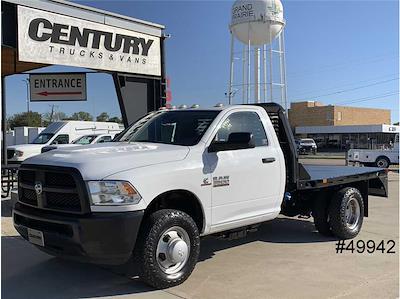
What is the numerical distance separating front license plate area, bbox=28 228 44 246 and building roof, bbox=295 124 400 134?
66.3 metres

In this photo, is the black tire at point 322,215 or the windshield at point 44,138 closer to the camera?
the black tire at point 322,215

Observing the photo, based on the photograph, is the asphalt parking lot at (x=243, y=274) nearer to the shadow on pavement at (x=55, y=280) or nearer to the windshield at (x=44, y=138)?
the shadow on pavement at (x=55, y=280)

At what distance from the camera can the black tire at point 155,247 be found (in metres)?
4.86

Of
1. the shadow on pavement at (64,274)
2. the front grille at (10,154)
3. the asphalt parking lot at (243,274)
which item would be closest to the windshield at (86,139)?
the front grille at (10,154)

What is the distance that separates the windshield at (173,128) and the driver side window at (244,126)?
201 millimetres

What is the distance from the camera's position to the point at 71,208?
478 cm

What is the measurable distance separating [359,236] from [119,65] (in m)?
6.65

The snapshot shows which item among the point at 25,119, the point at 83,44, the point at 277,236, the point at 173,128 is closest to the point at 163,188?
the point at 173,128

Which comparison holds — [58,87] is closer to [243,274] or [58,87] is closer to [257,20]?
[243,274]

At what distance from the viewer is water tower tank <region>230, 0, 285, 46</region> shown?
131 feet

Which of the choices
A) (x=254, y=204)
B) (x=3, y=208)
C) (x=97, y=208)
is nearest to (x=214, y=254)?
(x=254, y=204)

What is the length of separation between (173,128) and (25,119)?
3389 inches

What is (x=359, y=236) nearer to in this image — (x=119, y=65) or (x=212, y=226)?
(x=212, y=226)

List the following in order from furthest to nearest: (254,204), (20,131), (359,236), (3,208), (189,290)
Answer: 1. (20,131)
2. (3,208)
3. (359,236)
4. (254,204)
5. (189,290)
